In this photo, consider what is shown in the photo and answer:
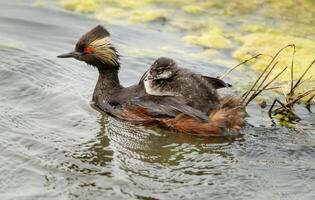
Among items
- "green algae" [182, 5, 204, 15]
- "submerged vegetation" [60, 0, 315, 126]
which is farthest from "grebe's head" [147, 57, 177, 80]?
"green algae" [182, 5, 204, 15]

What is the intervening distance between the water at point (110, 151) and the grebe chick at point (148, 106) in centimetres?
13

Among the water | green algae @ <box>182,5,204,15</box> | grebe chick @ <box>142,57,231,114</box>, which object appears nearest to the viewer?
the water

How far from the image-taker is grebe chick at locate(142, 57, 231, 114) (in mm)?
7793

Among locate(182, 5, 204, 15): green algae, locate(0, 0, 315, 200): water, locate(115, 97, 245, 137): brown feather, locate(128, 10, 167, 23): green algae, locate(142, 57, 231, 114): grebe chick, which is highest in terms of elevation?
locate(182, 5, 204, 15): green algae

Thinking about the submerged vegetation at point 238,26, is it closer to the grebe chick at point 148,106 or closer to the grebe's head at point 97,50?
the grebe chick at point 148,106

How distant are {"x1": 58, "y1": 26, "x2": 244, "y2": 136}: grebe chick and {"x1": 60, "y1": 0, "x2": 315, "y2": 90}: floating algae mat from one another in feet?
6.46

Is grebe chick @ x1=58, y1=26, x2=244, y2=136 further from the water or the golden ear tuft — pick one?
the water

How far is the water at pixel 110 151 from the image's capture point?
20.9ft

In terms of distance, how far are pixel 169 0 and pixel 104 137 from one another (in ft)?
18.2

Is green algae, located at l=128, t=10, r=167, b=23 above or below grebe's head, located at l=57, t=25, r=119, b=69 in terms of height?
above

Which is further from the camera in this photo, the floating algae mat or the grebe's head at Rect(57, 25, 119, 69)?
the floating algae mat

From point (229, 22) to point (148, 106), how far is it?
438 cm

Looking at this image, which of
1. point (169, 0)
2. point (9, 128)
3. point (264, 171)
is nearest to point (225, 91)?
point (264, 171)

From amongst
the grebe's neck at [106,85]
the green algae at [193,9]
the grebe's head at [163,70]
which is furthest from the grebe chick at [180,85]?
the green algae at [193,9]
